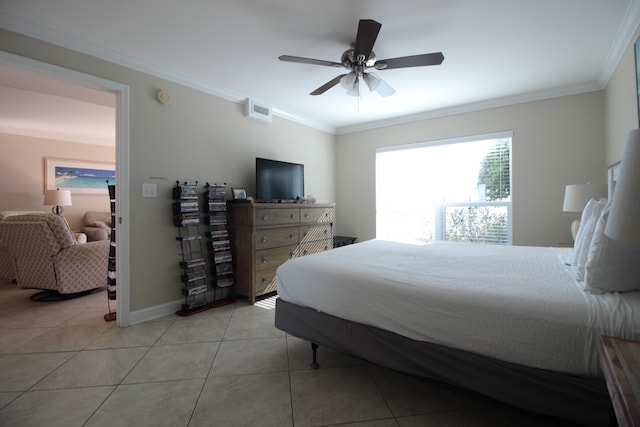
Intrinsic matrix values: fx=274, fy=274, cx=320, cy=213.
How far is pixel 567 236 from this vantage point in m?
3.27

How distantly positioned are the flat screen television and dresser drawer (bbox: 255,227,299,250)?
465 millimetres

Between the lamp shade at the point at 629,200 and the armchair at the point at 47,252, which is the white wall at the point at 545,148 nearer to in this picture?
the lamp shade at the point at 629,200

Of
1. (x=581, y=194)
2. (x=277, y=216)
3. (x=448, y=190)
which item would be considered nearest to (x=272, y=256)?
(x=277, y=216)

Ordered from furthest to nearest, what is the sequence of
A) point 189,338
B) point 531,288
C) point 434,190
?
1. point 434,190
2. point 189,338
3. point 531,288

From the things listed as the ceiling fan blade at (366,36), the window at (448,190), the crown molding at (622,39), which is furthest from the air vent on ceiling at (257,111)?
the crown molding at (622,39)

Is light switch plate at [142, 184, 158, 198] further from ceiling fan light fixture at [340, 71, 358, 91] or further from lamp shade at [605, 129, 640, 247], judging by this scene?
lamp shade at [605, 129, 640, 247]

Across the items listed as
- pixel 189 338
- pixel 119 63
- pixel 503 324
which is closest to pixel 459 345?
pixel 503 324

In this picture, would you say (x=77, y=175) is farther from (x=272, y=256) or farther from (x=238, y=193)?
(x=272, y=256)

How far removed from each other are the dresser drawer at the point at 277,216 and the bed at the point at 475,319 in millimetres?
1275

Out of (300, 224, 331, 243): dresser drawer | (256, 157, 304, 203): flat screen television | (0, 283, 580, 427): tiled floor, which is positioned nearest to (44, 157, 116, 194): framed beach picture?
(0, 283, 580, 427): tiled floor

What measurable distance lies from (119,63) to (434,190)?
13.4 ft

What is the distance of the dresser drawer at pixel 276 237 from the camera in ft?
10.2

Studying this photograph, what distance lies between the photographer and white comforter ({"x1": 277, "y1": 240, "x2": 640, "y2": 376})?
1.04 metres

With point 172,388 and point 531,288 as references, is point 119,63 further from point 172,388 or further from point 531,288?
point 531,288
